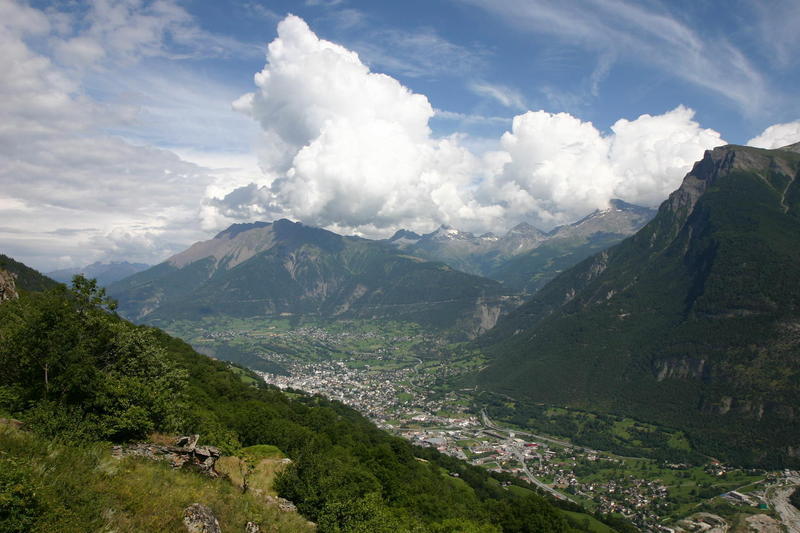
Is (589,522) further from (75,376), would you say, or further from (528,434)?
(528,434)

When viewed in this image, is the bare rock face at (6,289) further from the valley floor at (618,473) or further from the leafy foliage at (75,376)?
the valley floor at (618,473)

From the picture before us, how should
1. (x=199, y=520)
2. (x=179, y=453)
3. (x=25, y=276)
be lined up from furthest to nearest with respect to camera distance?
(x=25, y=276) < (x=179, y=453) < (x=199, y=520)

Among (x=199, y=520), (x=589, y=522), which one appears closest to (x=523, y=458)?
(x=589, y=522)

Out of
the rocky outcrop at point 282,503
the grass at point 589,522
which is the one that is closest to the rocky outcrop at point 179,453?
the rocky outcrop at point 282,503

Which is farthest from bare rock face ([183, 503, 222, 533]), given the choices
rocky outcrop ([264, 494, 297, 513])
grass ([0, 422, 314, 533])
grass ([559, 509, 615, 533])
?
grass ([559, 509, 615, 533])

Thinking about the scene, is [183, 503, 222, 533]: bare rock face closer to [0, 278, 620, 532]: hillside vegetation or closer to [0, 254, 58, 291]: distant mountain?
[0, 278, 620, 532]: hillside vegetation

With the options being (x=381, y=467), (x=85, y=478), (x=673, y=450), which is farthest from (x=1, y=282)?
(x=673, y=450)
